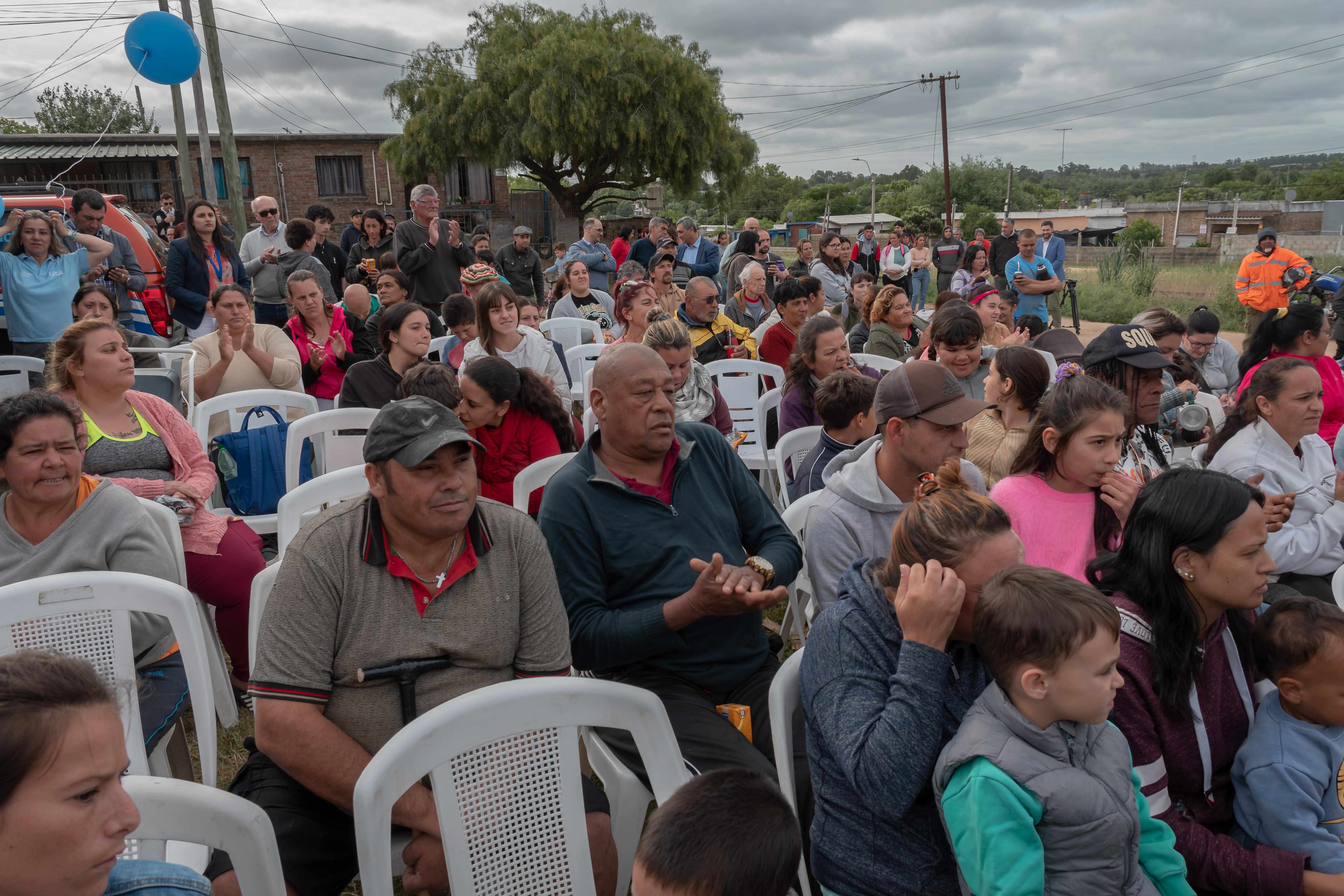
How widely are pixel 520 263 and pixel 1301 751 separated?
9379 mm

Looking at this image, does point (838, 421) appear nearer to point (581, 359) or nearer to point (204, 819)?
point (204, 819)

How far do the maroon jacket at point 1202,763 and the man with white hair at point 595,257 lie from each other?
839 cm

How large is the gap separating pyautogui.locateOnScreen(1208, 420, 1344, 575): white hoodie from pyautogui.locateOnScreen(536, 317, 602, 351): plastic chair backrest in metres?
4.78

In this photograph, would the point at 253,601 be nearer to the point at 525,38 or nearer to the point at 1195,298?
the point at 1195,298

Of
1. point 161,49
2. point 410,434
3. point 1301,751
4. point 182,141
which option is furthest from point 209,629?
point 182,141

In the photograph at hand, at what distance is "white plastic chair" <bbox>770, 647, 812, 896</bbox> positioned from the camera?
6.33 feet

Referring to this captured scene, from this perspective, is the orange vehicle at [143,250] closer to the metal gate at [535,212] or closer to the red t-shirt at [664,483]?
the red t-shirt at [664,483]

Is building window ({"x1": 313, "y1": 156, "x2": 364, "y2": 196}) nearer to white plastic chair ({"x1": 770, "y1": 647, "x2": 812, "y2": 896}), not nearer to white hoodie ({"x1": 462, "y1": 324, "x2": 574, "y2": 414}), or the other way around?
white hoodie ({"x1": 462, "y1": 324, "x2": 574, "y2": 414})

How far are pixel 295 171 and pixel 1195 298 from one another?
1078 inches

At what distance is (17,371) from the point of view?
5074 millimetres

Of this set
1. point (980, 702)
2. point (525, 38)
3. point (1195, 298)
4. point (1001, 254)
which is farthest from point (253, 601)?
point (525, 38)

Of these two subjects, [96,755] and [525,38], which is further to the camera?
[525,38]

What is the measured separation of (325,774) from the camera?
192 cm

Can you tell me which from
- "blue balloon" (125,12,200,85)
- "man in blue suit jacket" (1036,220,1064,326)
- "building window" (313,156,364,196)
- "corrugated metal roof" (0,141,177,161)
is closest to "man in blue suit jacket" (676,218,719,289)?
"man in blue suit jacket" (1036,220,1064,326)
